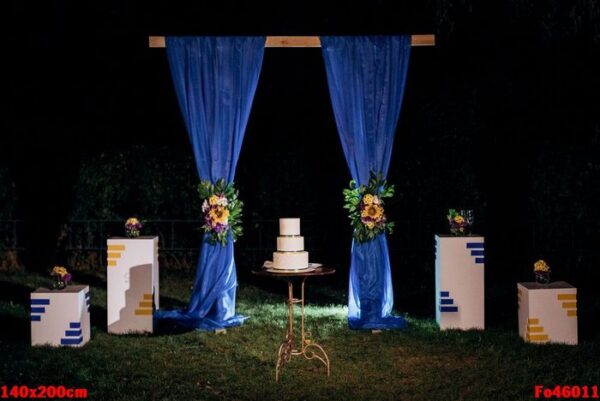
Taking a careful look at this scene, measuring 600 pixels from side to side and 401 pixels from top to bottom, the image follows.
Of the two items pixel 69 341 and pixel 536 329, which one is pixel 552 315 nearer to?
pixel 536 329

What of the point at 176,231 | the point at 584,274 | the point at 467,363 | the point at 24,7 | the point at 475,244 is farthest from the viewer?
the point at 24,7

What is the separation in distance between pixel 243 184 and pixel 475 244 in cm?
435

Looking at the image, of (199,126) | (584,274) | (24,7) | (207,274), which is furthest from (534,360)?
(24,7)

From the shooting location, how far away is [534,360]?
21.0 feet

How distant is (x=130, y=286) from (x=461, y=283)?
304cm

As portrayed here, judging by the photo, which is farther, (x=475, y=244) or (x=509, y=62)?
(x=509, y=62)

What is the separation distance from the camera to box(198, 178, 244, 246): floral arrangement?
24.7 ft

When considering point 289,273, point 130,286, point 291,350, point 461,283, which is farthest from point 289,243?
point 461,283

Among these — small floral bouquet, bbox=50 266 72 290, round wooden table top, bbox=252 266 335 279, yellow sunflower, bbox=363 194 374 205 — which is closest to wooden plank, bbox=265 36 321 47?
yellow sunflower, bbox=363 194 374 205

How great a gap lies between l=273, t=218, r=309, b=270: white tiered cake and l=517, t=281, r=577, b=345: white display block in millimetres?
2151

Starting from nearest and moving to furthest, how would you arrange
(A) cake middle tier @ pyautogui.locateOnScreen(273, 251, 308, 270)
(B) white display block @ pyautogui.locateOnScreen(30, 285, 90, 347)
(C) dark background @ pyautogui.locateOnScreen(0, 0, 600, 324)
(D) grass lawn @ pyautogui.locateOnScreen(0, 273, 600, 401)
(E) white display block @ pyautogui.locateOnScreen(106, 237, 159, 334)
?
(D) grass lawn @ pyautogui.locateOnScreen(0, 273, 600, 401)
(A) cake middle tier @ pyautogui.locateOnScreen(273, 251, 308, 270)
(B) white display block @ pyautogui.locateOnScreen(30, 285, 90, 347)
(E) white display block @ pyautogui.locateOnScreen(106, 237, 159, 334)
(C) dark background @ pyautogui.locateOnScreen(0, 0, 600, 324)

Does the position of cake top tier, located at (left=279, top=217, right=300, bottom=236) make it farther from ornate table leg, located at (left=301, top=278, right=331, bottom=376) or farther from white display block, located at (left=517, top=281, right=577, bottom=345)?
white display block, located at (left=517, top=281, right=577, bottom=345)

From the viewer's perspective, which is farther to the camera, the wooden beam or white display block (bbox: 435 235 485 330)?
the wooden beam

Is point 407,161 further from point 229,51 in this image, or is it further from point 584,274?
point 229,51
